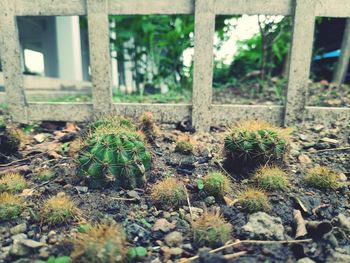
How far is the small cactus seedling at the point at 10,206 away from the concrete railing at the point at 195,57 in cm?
146

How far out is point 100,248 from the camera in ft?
4.32

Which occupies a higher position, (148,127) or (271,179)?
(148,127)

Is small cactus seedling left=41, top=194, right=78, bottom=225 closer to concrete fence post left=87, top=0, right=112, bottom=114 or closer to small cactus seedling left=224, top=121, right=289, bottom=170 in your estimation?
small cactus seedling left=224, top=121, right=289, bottom=170

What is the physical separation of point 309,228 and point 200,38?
195cm

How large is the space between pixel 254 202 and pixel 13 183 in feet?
5.00

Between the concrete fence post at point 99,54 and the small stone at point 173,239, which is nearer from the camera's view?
the small stone at point 173,239

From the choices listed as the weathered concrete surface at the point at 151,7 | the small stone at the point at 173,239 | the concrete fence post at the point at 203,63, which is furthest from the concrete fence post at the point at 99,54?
the small stone at the point at 173,239

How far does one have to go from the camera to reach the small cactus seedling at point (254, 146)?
2184mm

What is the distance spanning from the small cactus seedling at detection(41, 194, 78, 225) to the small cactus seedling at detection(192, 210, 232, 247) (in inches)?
27.7

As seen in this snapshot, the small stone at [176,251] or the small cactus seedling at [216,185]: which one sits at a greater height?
the small cactus seedling at [216,185]

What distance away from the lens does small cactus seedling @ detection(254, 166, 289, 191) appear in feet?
6.77

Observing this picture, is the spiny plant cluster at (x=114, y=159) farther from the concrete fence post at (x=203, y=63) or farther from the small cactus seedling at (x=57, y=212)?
the concrete fence post at (x=203, y=63)

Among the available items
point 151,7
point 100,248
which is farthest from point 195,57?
point 100,248

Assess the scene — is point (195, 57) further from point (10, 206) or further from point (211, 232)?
point (10, 206)
